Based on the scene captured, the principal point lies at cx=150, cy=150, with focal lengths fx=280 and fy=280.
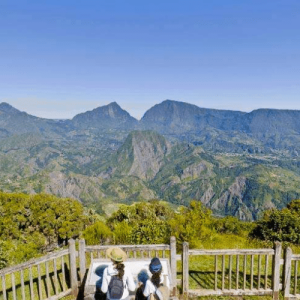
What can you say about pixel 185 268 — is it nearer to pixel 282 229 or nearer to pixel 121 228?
pixel 121 228

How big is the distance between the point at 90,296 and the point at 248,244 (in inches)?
559

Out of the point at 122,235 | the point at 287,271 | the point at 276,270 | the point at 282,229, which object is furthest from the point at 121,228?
the point at 282,229

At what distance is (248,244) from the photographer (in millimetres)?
18812

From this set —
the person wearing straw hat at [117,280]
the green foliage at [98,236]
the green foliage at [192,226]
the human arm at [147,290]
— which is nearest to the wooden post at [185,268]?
the person wearing straw hat at [117,280]

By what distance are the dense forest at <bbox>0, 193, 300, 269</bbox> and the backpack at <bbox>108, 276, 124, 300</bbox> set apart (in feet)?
30.5

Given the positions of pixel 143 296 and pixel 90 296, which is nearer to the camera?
pixel 143 296

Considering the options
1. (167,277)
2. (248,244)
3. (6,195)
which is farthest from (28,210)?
(167,277)

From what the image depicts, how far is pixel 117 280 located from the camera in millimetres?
6309

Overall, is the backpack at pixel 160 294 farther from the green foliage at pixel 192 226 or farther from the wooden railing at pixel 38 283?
the green foliage at pixel 192 226

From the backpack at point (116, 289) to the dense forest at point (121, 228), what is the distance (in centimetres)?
928

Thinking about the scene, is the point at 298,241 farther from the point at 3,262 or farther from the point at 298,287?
the point at 3,262

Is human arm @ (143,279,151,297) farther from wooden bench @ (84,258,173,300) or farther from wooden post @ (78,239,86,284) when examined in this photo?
wooden post @ (78,239,86,284)

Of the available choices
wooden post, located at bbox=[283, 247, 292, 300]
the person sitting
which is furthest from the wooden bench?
wooden post, located at bbox=[283, 247, 292, 300]

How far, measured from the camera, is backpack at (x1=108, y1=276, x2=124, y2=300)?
6270 millimetres
